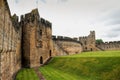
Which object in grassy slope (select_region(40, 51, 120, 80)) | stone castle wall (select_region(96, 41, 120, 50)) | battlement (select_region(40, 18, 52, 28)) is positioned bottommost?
grassy slope (select_region(40, 51, 120, 80))

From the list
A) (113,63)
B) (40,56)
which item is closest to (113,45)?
(40,56)

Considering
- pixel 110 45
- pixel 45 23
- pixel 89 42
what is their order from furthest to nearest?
pixel 89 42, pixel 110 45, pixel 45 23

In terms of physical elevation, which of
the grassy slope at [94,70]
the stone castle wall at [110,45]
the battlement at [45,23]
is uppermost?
the battlement at [45,23]

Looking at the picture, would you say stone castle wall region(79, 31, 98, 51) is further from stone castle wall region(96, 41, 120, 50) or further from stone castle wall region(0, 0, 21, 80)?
stone castle wall region(0, 0, 21, 80)

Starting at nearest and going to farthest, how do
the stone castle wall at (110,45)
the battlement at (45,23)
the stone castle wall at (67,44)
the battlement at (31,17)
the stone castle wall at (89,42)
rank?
the battlement at (31,17)
the battlement at (45,23)
the stone castle wall at (67,44)
the stone castle wall at (110,45)
the stone castle wall at (89,42)

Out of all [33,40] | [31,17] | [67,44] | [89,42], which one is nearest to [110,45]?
[89,42]

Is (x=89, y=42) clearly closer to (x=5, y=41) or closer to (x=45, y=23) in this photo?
(x=45, y=23)

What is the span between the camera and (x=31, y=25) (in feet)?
87.4

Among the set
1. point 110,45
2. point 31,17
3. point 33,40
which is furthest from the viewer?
point 110,45

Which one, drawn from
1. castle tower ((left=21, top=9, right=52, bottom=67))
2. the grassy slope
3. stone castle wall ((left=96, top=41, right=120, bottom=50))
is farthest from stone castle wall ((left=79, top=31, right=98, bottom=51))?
the grassy slope

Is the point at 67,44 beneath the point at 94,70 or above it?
above

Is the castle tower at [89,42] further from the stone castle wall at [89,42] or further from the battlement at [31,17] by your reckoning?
the battlement at [31,17]

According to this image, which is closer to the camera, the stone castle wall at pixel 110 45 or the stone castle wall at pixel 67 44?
the stone castle wall at pixel 67 44

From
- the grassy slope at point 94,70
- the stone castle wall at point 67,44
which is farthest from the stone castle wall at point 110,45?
the grassy slope at point 94,70
